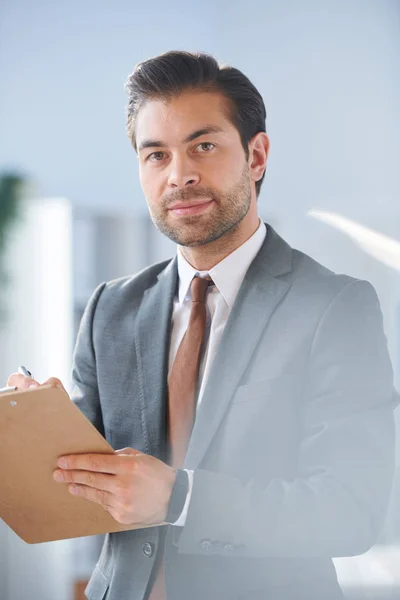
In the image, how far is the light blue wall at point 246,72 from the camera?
77.4 inches

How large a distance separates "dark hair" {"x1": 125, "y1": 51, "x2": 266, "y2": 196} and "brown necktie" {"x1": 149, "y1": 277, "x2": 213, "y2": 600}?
1.32 ft

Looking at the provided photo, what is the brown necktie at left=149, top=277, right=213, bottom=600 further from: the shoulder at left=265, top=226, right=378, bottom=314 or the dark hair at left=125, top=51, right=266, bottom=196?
the dark hair at left=125, top=51, right=266, bottom=196

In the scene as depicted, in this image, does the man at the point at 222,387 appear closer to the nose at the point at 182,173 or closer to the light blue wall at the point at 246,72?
the nose at the point at 182,173

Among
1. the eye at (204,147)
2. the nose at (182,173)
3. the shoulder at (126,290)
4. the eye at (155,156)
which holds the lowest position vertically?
the shoulder at (126,290)

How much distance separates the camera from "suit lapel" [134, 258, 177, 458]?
1492 mm

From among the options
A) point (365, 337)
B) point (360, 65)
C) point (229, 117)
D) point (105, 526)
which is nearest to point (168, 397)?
point (105, 526)

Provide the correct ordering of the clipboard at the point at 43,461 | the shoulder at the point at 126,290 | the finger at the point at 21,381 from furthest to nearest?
the shoulder at the point at 126,290 < the finger at the point at 21,381 < the clipboard at the point at 43,461

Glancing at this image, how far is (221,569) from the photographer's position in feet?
4.63

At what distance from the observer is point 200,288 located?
5.17 feet

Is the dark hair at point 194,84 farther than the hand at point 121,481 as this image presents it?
Yes

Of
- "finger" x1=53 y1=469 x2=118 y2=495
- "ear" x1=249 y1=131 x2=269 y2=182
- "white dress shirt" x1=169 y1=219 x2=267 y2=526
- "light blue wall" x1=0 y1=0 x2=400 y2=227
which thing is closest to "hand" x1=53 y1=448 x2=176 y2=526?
"finger" x1=53 y1=469 x2=118 y2=495

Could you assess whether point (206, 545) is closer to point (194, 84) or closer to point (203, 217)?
point (203, 217)

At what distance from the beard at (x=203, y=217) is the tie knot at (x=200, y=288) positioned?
77mm

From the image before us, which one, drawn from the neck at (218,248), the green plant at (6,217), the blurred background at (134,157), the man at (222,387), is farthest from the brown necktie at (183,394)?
the green plant at (6,217)
